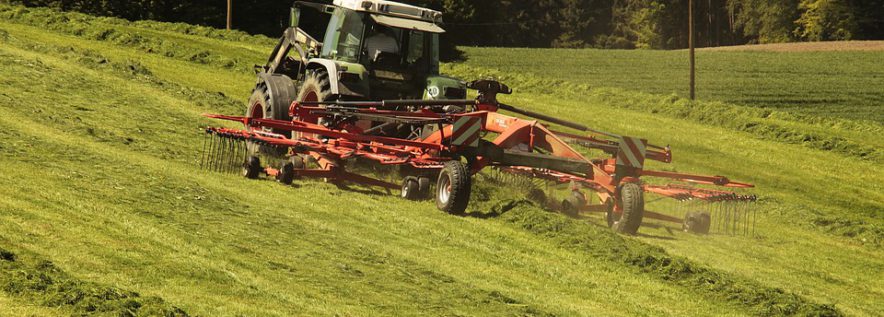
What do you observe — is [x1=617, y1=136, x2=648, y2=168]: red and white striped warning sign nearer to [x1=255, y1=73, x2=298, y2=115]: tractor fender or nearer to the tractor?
the tractor

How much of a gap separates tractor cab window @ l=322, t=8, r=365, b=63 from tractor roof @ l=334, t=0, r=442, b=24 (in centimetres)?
15

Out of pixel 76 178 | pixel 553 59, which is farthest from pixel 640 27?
pixel 76 178

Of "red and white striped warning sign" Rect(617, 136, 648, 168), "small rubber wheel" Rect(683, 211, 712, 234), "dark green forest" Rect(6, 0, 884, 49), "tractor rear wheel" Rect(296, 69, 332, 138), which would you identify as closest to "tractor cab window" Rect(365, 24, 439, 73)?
"tractor rear wheel" Rect(296, 69, 332, 138)

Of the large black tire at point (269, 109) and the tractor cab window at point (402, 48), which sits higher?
the tractor cab window at point (402, 48)

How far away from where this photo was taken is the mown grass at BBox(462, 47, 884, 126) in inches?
1721

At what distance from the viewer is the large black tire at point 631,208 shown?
13398 millimetres

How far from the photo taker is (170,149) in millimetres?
16328

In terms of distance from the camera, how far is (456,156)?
14.4m

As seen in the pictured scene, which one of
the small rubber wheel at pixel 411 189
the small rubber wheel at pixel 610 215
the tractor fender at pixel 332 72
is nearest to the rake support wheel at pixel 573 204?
the small rubber wheel at pixel 610 215

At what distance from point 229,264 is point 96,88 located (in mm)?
12002

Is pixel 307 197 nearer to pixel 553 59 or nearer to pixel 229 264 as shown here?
pixel 229 264

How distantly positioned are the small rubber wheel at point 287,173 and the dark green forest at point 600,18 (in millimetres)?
34285

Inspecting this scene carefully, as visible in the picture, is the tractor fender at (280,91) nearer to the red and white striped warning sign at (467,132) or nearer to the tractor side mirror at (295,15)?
the tractor side mirror at (295,15)

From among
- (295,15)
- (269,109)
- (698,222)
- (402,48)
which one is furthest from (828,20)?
(698,222)
